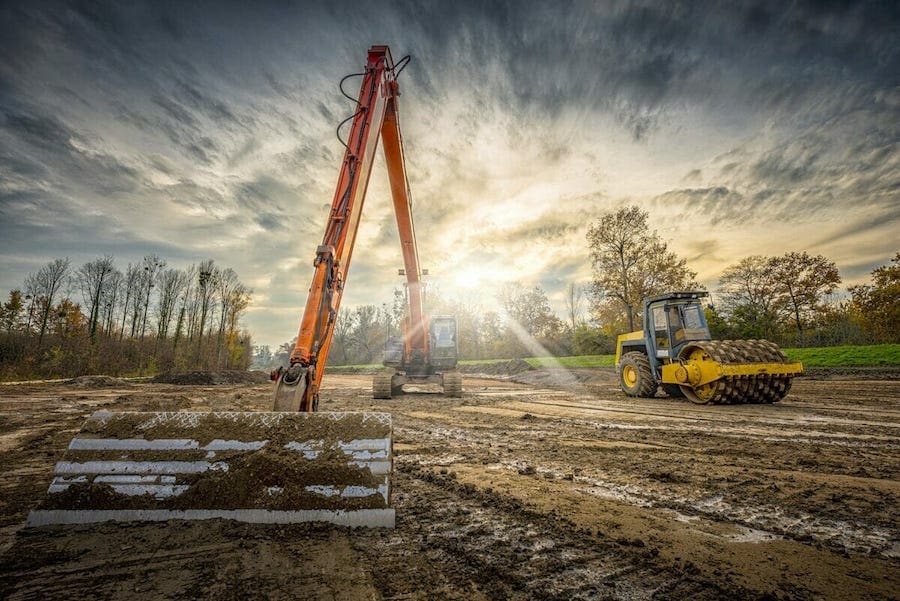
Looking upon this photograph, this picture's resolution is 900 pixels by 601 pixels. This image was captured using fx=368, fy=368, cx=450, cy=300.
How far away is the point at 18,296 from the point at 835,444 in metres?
50.6

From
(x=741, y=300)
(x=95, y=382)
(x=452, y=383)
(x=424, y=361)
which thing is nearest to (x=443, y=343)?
(x=424, y=361)

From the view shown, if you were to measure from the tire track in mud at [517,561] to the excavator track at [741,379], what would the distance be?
7.93 metres

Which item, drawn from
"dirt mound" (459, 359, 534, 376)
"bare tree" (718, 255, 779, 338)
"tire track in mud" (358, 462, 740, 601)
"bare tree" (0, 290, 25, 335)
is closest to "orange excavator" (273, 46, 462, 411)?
"tire track in mud" (358, 462, 740, 601)

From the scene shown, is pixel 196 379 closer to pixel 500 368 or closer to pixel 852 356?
pixel 500 368

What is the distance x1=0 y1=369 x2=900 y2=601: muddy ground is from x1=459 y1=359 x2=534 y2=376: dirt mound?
2317 cm

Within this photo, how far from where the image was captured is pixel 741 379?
26.8 feet

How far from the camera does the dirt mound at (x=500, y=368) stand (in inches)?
1069

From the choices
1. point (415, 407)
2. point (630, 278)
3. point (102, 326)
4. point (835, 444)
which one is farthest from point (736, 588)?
point (102, 326)

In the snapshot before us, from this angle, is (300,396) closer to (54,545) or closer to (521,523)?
(54,545)

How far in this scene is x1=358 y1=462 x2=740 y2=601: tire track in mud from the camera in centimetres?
161

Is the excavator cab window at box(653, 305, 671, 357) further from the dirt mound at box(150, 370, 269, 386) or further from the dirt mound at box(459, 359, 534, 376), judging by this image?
the dirt mound at box(150, 370, 269, 386)

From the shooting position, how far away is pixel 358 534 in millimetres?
2086

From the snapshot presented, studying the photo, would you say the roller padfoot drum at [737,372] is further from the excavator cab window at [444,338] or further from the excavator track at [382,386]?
the excavator track at [382,386]

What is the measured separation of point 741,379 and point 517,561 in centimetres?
881
